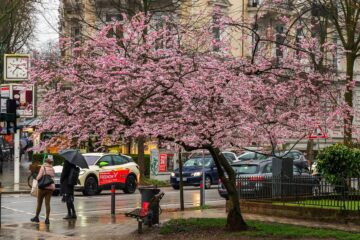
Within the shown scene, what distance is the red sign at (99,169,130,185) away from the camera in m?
27.9

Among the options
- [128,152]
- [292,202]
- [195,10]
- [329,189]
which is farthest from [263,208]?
[195,10]

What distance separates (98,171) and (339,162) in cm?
1105

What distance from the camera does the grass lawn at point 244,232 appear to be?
14102 mm

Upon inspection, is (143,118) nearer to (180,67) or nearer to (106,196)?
(180,67)

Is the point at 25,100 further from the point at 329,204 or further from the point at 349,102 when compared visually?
the point at 329,204

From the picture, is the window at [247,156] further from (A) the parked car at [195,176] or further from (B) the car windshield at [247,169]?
(B) the car windshield at [247,169]

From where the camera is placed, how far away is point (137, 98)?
14633 millimetres

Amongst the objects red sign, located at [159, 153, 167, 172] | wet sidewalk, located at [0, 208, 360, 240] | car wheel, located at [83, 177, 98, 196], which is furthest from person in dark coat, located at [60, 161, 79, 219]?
red sign, located at [159, 153, 167, 172]

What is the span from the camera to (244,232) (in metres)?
14.6

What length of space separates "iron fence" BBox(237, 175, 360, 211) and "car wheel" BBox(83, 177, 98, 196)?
923 cm

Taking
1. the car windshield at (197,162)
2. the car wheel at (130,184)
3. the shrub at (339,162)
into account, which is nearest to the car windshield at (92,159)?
the car wheel at (130,184)

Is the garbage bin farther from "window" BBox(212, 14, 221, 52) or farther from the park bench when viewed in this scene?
"window" BBox(212, 14, 221, 52)

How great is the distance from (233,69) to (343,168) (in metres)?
7.13

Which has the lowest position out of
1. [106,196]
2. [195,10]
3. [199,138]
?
[106,196]
